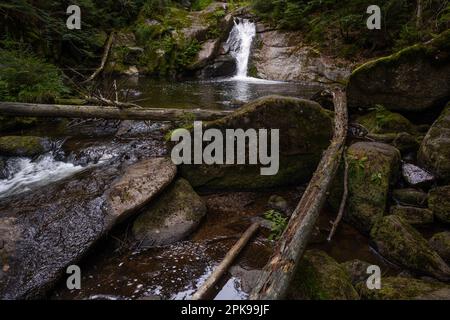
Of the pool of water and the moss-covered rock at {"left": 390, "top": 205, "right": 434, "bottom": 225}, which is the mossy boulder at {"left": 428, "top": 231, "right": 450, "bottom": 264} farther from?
the pool of water

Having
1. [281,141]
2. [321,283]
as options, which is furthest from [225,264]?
[281,141]

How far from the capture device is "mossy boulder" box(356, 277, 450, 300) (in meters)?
2.96

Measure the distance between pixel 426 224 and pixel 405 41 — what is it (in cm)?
746

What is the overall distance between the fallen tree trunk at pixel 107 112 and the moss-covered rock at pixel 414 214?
3342mm

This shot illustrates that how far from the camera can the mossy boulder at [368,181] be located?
435 centimetres

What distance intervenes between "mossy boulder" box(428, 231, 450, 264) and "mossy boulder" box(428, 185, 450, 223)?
382mm

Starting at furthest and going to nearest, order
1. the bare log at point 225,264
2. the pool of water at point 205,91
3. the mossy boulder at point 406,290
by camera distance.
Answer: the pool of water at point 205,91 → the bare log at point 225,264 → the mossy boulder at point 406,290

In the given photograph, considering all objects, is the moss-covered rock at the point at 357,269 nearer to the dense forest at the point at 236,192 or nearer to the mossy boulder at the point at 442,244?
the dense forest at the point at 236,192

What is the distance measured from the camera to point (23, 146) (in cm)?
596

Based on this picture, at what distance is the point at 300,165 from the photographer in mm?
5352

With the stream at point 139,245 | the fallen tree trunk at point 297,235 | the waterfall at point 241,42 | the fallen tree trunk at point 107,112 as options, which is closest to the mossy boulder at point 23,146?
the stream at point 139,245

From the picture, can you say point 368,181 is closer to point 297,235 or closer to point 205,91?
point 297,235

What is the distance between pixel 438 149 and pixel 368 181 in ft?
4.09
